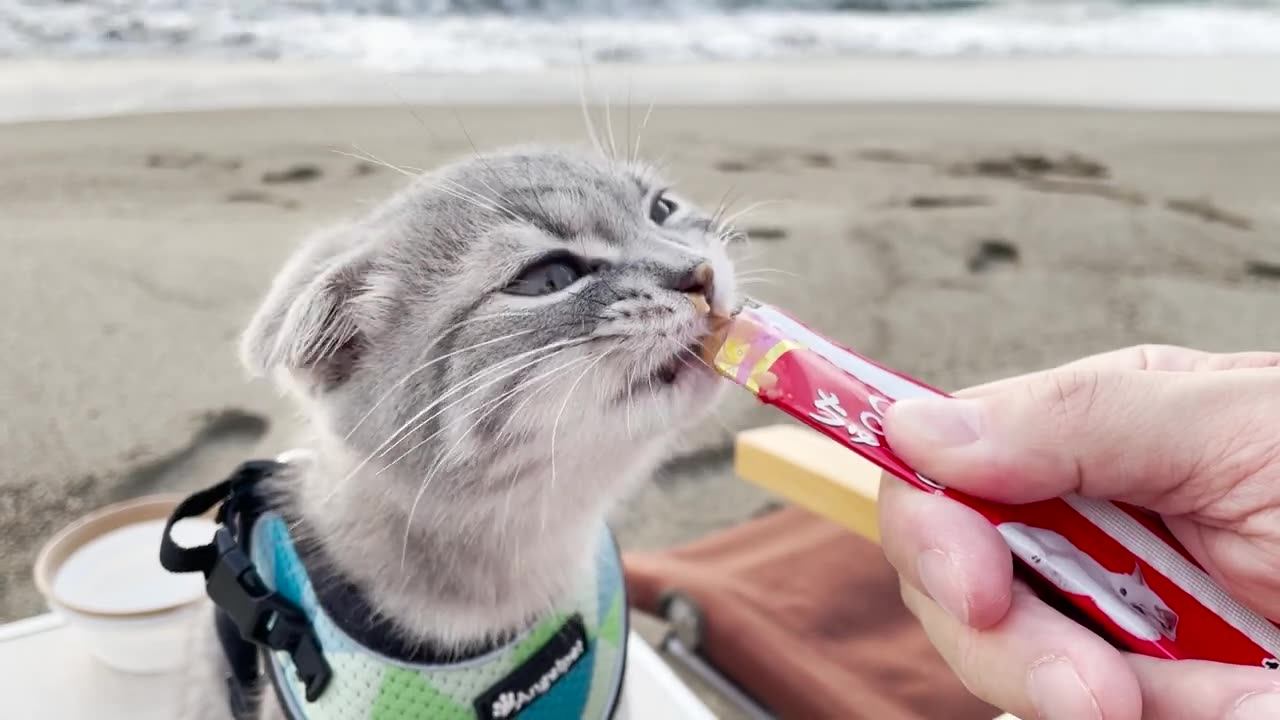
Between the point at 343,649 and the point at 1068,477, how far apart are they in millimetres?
739

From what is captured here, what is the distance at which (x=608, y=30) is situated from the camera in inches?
162

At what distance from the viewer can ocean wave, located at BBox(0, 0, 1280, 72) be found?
2584 mm

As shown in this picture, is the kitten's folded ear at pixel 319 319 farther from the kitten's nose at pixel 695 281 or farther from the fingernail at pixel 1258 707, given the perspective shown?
the fingernail at pixel 1258 707

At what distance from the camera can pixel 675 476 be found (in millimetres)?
2248

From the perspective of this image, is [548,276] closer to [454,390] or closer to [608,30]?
[454,390]

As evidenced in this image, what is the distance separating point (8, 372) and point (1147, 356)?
72.0 inches

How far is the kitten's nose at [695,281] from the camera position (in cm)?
90

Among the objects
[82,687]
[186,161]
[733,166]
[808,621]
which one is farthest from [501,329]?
[733,166]

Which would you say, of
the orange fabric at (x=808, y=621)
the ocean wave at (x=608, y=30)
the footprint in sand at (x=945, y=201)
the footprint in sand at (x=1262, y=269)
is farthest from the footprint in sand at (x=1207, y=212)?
the orange fabric at (x=808, y=621)

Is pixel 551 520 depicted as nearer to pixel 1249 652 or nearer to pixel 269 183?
pixel 1249 652

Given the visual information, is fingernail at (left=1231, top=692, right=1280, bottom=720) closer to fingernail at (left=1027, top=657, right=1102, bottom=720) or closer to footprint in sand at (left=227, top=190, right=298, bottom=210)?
fingernail at (left=1027, top=657, right=1102, bottom=720)

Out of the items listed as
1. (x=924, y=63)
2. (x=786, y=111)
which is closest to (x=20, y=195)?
(x=786, y=111)

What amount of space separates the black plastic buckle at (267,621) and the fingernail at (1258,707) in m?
0.83

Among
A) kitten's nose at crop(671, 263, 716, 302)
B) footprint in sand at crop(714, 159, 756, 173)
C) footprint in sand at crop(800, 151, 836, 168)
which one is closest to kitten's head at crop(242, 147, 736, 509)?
kitten's nose at crop(671, 263, 716, 302)
